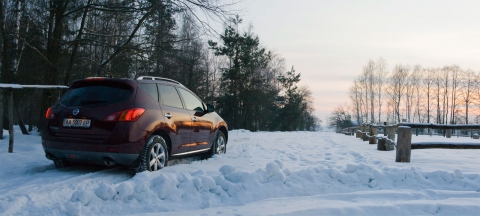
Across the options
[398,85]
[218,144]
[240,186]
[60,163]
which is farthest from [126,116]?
[398,85]

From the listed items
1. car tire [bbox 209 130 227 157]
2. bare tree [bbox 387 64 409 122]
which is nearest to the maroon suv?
car tire [bbox 209 130 227 157]

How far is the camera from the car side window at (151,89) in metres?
5.49

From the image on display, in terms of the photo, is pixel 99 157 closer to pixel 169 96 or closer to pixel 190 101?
pixel 169 96

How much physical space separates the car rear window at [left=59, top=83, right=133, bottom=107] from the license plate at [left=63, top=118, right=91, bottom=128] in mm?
243

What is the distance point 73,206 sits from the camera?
354cm

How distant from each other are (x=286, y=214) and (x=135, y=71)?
14705 mm

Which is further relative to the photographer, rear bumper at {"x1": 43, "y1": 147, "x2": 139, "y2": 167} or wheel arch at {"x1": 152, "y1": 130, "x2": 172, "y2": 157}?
wheel arch at {"x1": 152, "y1": 130, "x2": 172, "y2": 157}

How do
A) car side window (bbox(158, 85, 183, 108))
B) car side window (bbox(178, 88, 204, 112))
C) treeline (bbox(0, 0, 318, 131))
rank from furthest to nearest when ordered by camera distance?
treeline (bbox(0, 0, 318, 131)) < car side window (bbox(178, 88, 204, 112)) < car side window (bbox(158, 85, 183, 108))

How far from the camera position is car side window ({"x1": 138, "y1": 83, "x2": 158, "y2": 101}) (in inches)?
216

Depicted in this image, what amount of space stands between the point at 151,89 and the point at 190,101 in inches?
52.4

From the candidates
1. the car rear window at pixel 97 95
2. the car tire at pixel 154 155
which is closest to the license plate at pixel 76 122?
the car rear window at pixel 97 95

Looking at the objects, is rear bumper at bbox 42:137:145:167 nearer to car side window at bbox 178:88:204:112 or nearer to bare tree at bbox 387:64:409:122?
car side window at bbox 178:88:204:112

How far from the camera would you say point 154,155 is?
17.7 ft

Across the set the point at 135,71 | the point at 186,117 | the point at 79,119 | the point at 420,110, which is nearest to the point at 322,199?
the point at 186,117
